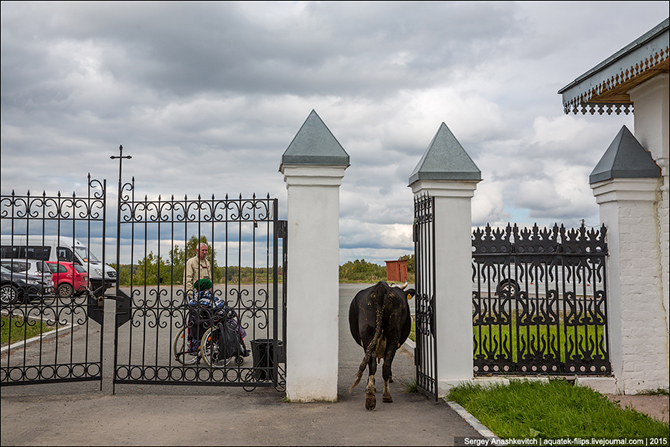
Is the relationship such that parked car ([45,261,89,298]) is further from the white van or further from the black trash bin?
the black trash bin

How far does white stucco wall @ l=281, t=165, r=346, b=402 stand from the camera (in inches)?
253

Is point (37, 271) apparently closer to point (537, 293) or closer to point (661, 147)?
point (537, 293)

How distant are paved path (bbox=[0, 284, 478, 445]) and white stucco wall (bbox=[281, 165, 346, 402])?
0.35 m

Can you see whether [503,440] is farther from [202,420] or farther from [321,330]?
[202,420]

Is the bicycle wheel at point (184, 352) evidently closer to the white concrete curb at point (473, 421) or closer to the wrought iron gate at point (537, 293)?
the white concrete curb at point (473, 421)

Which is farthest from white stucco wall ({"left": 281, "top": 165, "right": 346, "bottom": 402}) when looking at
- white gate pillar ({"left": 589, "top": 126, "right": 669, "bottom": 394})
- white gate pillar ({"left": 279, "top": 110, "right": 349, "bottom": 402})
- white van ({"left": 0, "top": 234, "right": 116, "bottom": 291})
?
white gate pillar ({"left": 589, "top": 126, "right": 669, "bottom": 394})

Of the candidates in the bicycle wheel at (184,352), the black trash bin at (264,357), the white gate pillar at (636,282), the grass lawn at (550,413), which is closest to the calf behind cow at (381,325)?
the grass lawn at (550,413)

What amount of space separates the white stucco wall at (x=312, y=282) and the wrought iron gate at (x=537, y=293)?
2.03 m

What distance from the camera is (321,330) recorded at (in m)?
6.44

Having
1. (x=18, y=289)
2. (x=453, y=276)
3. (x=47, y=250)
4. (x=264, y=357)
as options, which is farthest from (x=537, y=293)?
(x=47, y=250)

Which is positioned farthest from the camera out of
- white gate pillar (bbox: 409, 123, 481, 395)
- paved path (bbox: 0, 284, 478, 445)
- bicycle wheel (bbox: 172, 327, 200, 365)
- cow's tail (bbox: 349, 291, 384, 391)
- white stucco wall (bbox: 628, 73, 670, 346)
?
bicycle wheel (bbox: 172, 327, 200, 365)

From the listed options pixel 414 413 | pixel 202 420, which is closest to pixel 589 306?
pixel 414 413

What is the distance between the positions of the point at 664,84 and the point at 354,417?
6103mm

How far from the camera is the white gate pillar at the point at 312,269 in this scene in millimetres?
6418
